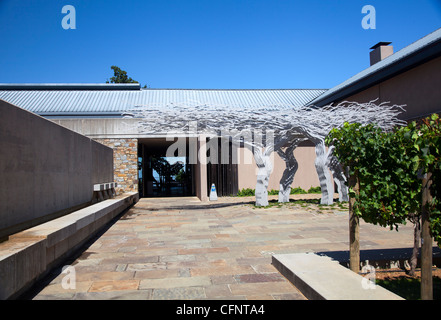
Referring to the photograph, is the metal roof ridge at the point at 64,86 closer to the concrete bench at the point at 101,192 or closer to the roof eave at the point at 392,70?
the concrete bench at the point at 101,192

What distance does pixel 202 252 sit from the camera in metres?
6.06

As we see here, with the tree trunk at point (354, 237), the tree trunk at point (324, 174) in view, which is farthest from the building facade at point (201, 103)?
the tree trunk at point (354, 237)

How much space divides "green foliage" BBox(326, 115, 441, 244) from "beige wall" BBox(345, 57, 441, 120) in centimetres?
701

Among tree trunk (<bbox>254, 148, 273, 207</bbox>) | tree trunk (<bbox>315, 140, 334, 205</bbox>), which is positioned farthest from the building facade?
tree trunk (<bbox>315, 140, 334, 205</bbox>)

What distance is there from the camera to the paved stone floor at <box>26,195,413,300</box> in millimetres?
4152

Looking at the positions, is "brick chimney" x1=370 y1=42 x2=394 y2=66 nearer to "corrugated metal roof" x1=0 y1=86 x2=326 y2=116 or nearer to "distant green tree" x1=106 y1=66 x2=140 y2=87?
"corrugated metal roof" x1=0 y1=86 x2=326 y2=116

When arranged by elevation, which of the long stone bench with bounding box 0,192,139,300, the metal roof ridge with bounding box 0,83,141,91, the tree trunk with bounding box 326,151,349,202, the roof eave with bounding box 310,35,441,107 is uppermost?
the metal roof ridge with bounding box 0,83,141,91

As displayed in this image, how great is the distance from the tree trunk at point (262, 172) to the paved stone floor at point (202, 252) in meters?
1.62

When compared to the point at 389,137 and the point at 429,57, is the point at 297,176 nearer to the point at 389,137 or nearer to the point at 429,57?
the point at 429,57

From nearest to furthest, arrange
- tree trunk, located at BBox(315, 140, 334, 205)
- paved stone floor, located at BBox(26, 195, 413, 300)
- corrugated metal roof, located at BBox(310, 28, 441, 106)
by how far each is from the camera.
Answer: paved stone floor, located at BBox(26, 195, 413, 300) → corrugated metal roof, located at BBox(310, 28, 441, 106) → tree trunk, located at BBox(315, 140, 334, 205)

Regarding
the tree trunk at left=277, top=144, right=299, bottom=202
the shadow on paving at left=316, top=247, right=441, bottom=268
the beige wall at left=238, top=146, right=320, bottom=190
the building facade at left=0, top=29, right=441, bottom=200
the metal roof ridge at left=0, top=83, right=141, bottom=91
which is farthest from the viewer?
the metal roof ridge at left=0, top=83, right=141, bottom=91

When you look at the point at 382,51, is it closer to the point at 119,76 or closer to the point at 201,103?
the point at 201,103

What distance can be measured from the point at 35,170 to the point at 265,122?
7642mm

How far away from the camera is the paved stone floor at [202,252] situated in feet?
13.6
